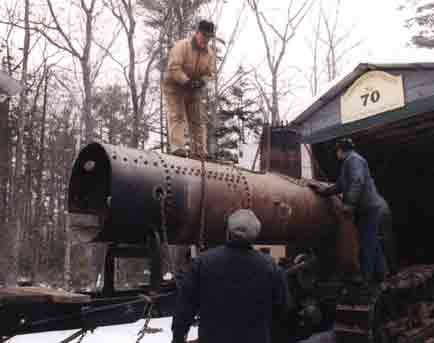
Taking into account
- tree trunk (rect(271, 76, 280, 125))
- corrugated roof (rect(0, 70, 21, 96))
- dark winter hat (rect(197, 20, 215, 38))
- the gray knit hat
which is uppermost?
tree trunk (rect(271, 76, 280, 125))

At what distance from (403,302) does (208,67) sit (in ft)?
16.0

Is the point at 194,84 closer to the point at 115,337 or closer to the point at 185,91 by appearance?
the point at 185,91

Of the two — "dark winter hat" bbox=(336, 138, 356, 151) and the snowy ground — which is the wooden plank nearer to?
the snowy ground

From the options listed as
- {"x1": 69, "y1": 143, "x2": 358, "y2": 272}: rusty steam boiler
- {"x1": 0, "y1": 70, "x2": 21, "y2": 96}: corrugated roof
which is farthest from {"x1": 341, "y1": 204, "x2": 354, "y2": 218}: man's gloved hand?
{"x1": 0, "y1": 70, "x2": 21, "y2": 96}: corrugated roof

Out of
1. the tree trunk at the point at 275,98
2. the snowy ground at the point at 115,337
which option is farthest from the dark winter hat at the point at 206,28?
the tree trunk at the point at 275,98

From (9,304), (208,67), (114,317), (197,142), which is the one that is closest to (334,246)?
(197,142)

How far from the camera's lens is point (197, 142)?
21.3ft

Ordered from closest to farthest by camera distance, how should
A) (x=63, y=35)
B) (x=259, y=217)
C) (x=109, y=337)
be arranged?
1. (x=259, y=217)
2. (x=109, y=337)
3. (x=63, y=35)

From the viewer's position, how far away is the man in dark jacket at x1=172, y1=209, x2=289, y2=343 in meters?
3.44

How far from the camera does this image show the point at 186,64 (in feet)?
19.6

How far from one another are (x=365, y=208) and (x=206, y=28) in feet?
10.5

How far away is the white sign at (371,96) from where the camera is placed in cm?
871

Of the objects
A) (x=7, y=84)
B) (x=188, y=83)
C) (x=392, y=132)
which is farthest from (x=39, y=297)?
(x=392, y=132)

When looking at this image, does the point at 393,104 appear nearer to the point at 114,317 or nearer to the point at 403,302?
the point at 403,302
